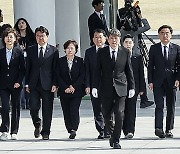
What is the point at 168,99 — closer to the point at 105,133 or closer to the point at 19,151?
the point at 105,133

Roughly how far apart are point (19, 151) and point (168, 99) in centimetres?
280

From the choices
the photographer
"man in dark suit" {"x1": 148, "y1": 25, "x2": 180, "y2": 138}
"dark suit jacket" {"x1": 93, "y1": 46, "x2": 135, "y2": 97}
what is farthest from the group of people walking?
A: the photographer

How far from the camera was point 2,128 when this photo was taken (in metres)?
13.6

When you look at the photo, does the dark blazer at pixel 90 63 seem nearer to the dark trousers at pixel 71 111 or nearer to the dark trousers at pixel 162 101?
the dark trousers at pixel 71 111

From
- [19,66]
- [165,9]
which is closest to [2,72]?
[19,66]

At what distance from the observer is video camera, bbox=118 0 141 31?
63.4ft

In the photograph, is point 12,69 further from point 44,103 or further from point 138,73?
point 138,73

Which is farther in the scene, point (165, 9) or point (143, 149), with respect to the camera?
point (165, 9)

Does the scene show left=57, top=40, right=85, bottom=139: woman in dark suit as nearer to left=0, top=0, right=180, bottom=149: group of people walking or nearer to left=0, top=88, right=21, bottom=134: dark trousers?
left=0, top=0, right=180, bottom=149: group of people walking

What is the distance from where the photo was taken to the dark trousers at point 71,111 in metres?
13.6

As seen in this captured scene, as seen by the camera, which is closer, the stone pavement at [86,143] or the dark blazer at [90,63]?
the stone pavement at [86,143]

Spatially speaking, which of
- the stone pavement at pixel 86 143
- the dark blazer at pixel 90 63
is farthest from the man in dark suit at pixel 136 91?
the dark blazer at pixel 90 63

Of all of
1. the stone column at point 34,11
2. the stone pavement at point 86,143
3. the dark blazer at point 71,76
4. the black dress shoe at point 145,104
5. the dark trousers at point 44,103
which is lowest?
the stone pavement at point 86,143

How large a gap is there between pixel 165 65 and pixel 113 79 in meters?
1.39
